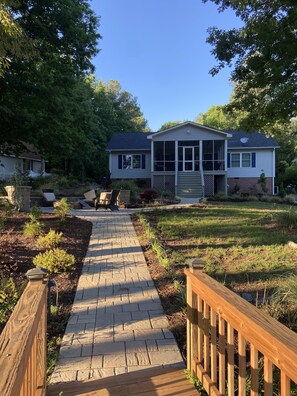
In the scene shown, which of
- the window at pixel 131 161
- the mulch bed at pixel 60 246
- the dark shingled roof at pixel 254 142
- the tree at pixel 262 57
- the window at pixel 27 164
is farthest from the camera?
the window at pixel 27 164

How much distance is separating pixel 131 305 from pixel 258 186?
28.1 m

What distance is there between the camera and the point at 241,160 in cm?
3153

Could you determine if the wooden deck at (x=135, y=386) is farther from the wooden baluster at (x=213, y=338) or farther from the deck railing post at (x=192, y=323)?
the wooden baluster at (x=213, y=338)

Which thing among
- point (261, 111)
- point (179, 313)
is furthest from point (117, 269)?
point (261, 111)

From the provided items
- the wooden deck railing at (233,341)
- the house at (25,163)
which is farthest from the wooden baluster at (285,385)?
the house at (25,163)

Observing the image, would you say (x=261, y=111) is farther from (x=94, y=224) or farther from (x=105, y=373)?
(x=105, y=373)

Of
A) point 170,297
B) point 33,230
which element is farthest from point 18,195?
point 170,297

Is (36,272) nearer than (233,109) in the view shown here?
Result: Yes

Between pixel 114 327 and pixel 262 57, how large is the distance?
29.4ft

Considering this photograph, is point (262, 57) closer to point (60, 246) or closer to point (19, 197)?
point (60, 246)

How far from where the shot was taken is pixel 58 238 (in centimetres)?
716

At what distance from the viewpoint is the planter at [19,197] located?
40.9 ft

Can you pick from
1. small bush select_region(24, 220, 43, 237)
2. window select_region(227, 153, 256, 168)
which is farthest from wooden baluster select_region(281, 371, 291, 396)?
window select_region(227, 153, 256, 168)

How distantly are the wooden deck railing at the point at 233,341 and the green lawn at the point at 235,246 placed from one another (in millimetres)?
2322
